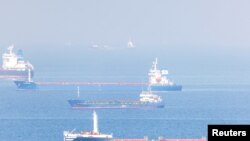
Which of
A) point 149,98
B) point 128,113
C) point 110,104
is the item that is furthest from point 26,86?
point 128,113

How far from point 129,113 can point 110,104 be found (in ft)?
3.89

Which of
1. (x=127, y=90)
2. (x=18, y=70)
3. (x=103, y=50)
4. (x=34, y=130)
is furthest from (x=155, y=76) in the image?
(x=103, y=50)

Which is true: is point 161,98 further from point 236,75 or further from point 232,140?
point 232,140

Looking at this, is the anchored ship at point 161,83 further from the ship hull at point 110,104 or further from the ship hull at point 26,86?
the ship hull at point 110,104

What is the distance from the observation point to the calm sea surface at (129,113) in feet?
76.6

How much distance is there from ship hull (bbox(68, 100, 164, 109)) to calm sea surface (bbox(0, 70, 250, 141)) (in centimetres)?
17

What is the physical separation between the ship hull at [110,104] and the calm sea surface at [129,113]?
0.17 metres

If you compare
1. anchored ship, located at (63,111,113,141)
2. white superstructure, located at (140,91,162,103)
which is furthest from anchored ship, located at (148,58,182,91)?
anchored ship, located at (63,111,113,141)

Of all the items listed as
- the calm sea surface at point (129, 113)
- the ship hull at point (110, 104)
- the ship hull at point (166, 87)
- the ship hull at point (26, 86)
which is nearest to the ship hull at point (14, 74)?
the calm sea surface at point (129, 113)

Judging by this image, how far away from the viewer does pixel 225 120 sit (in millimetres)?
25953

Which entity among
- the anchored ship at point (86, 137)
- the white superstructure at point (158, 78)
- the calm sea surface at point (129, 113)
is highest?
the white superstructure at point (158, 78)

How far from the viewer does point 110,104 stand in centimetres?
2956

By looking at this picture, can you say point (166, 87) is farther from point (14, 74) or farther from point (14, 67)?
point (14, 67)

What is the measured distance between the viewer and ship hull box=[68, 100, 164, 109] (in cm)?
2911
